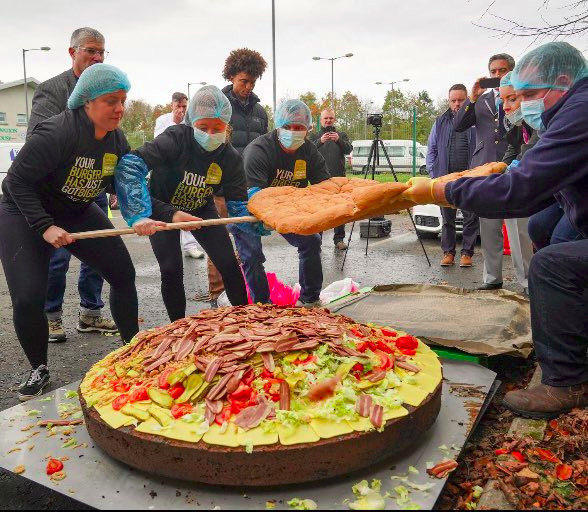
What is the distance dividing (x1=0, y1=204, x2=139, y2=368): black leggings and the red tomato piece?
1.44m

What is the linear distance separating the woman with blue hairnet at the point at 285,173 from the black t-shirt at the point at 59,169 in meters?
1.36

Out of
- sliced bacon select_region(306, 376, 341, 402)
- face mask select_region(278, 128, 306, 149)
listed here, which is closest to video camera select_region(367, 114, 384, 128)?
face mask select_region(278, 128, 306, 149)

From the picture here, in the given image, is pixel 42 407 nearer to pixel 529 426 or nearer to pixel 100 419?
pixel 100 419

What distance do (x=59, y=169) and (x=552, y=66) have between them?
115 inches

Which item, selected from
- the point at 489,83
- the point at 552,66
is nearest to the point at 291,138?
the point at 552,66

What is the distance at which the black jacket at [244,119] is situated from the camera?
6.41m

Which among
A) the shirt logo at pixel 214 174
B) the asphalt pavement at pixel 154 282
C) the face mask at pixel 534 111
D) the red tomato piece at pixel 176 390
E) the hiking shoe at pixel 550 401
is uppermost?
the face mask at pixel 534 111

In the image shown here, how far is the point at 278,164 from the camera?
16.5ft

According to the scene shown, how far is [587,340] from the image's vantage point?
290 centimetres

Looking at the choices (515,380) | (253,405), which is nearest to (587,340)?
(515,380)

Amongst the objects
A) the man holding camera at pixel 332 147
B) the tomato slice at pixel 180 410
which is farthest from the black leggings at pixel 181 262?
the man holding camera at pixel 332 147

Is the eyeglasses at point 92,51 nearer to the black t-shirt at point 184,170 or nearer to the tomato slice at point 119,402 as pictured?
the black t-shirt at point 184,170

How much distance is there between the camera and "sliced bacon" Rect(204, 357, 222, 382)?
8.03ft

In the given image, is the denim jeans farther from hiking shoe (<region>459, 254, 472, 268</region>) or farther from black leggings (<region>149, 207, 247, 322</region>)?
hiking shoe (<region>459, 254, 472, 268</region>)
